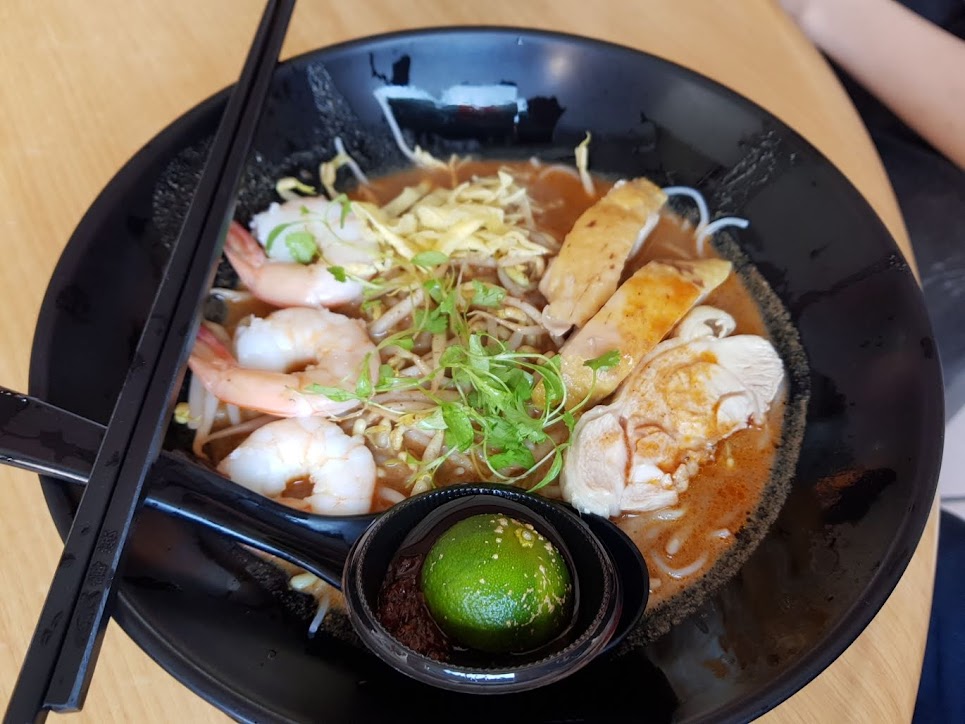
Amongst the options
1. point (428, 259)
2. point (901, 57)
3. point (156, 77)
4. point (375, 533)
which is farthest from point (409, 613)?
point (901, 57)

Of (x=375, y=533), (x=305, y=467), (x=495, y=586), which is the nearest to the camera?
(x=495, y=586)

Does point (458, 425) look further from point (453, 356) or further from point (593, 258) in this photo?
point (593, 258)

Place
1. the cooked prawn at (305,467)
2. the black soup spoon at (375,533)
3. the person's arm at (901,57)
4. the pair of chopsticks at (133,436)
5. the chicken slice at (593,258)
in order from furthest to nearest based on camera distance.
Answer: the person's arm at (901,57), the chicken slice at (593,258), the cooked prawn at (305,467), the black soup spoon at (375,533), the pair of chopsticks at (133,436)

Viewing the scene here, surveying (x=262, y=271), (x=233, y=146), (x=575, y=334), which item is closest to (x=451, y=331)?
(x=575, y=334)

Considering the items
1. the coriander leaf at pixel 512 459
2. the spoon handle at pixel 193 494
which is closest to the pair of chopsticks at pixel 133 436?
the spoon handle at pixel 193 494

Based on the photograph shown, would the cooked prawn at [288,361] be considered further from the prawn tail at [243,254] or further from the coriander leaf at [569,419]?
the coriander leaf at [569,419]
